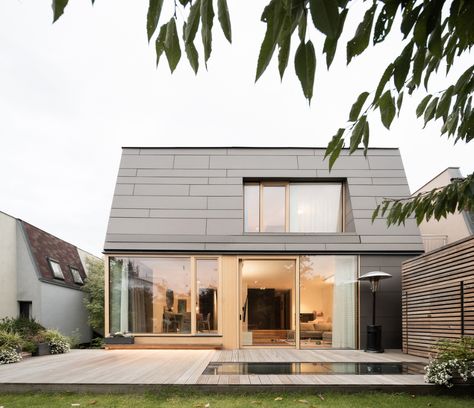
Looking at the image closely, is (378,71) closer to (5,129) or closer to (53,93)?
(53,93)

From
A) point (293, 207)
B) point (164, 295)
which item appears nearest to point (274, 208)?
point (293, 207)

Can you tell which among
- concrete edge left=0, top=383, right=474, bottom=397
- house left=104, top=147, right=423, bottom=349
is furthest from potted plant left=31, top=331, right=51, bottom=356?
concrete edge left=0, top=383, right=474, bottom=397

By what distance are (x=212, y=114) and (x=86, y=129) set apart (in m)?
8.04

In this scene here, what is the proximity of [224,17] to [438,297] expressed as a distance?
7.62 m

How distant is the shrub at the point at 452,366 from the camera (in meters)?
5.26

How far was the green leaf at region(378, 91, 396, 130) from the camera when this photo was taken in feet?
4.59

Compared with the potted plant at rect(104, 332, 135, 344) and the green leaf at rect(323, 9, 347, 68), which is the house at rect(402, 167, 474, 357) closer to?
the green leaf at rect(323, 9, 347, 68)

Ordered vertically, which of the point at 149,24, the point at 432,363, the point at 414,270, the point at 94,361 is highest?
the point at 149,24

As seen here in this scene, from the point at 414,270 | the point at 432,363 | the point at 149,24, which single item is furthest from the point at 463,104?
the point at 414,270

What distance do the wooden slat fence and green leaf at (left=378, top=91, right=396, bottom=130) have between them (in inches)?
235

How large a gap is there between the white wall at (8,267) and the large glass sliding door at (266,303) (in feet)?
26.9

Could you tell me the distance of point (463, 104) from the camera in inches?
70.5

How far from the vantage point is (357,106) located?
4.84 feet

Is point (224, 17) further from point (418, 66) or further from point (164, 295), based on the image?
point (164, 295)
